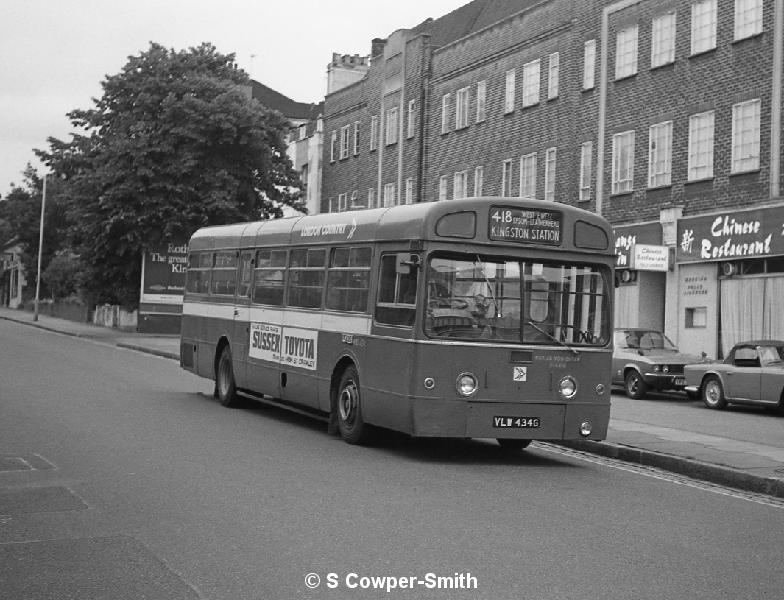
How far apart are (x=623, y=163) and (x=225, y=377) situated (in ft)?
65.0

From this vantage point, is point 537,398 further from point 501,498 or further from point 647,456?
point 501,498

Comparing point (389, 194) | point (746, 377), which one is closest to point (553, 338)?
point (746, 377)

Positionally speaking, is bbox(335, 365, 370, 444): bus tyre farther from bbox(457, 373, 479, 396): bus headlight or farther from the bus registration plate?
the bus registration plate

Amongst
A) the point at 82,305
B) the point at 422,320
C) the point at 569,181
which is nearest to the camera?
the point at 422,320

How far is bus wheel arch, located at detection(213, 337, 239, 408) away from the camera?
2002 cm

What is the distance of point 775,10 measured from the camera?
101 feet

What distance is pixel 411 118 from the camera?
52.8m

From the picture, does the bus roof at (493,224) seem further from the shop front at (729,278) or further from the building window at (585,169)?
the building window at (585,169)

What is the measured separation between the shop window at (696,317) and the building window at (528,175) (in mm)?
9242

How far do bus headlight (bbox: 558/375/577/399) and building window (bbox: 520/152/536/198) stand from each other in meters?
28.7

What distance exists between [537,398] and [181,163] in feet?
A: 127

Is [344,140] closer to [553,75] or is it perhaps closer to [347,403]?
[553,75]

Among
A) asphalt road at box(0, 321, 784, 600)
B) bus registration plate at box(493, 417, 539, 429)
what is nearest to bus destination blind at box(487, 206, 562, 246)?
bus registration plate at box(493, 417, 539, 429)

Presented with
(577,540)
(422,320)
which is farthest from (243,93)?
(577,540)
